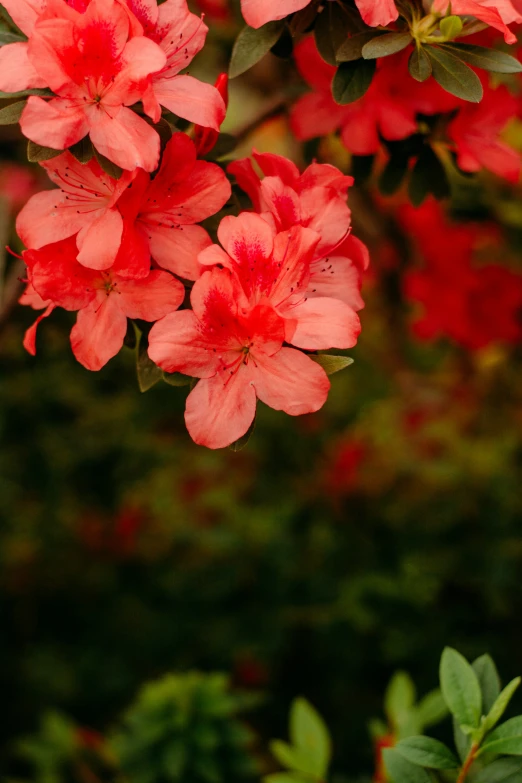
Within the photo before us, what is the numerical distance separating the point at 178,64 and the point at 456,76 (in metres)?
0.31

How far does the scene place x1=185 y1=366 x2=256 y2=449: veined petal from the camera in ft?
2.56

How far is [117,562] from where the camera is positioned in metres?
2.35

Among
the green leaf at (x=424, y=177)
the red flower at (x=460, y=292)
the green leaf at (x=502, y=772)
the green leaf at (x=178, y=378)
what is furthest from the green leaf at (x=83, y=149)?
the red flower at (x=460, y=292)

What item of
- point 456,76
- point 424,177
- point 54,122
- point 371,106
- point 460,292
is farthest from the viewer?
point 460,292

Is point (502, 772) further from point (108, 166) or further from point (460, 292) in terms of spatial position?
point (460, 292)

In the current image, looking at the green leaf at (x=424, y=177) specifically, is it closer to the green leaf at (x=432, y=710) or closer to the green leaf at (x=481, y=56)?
the green leaf at (x=481, y=56)

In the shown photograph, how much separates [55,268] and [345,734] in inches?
61.9

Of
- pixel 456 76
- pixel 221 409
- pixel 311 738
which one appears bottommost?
pixel 311 738

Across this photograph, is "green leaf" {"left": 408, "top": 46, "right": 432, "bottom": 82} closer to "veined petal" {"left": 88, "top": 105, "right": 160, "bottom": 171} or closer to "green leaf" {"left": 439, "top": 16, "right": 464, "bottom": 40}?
"green leaf" {"left": 439, "top": 16, "right": 464, "bottom": 40}

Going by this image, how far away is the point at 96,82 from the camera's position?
0.78 meters

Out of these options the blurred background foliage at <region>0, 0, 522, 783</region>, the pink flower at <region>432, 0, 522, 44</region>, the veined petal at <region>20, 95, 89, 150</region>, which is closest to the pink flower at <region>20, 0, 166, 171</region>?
the veined petal at <region>20, 95, 89, 150</region>

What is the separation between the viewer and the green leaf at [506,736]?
2.60ft

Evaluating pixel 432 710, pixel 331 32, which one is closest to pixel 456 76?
pixel 331 32

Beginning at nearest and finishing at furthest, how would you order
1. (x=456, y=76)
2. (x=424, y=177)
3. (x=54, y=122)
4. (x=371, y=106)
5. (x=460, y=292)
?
(x=54, y=122)
(x=456, y=76)
(x=371, y=106)
(x=424, y=177)
(x=460, y=292)
